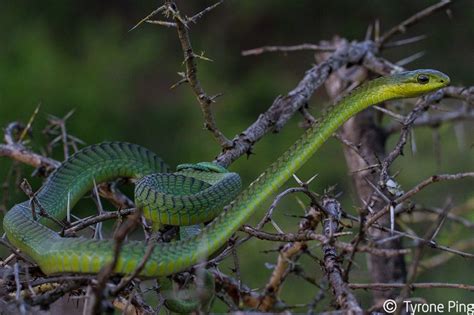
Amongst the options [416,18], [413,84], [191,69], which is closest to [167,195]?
[191,69]

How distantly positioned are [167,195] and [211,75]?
1218 cm

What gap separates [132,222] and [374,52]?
407 centimetres

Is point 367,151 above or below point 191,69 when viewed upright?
above

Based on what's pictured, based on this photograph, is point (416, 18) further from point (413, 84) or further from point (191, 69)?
point (191, 69)

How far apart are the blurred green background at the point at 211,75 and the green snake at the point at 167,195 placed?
3.21 metres

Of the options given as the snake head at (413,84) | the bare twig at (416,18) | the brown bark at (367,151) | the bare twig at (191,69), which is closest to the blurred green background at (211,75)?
the brown bark at (367,151)

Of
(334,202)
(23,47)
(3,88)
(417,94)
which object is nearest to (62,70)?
(23,47)

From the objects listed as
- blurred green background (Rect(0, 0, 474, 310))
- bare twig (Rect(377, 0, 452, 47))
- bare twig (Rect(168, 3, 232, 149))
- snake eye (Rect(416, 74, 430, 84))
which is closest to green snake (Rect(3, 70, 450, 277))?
snake eye (Rect(416, 74, 430, 84))

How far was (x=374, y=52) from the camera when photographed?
6.01 meters

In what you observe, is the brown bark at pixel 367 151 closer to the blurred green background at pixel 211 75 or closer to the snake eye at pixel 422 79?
the snake eye at pixel 422 79

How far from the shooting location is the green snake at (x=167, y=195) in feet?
10.7

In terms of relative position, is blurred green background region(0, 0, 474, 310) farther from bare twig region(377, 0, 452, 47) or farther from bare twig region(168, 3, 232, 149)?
bare twig region(168, 3, 232, 149)

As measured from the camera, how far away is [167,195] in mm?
3840

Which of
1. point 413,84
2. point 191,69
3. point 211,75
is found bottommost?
point 191,69
